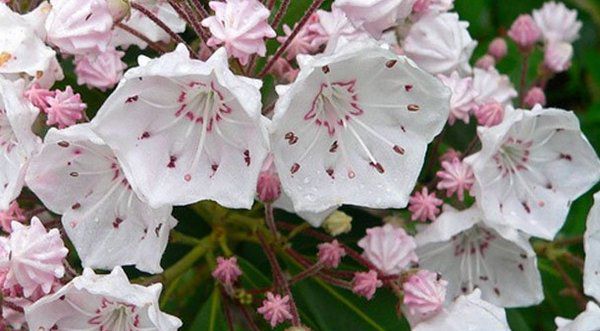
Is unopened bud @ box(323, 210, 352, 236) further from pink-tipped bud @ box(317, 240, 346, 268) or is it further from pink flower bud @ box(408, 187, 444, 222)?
pink flower bud @ box(408, 187, 444, 222)

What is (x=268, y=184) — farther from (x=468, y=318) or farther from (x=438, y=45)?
(x=438, y=45)

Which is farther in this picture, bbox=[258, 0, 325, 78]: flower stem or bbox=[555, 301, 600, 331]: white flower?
bbox=[555, 301, 600, 331]: white flower

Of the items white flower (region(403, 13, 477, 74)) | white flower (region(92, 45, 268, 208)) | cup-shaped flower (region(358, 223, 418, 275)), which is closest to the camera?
white flower (region(92, 45, 268, 208))

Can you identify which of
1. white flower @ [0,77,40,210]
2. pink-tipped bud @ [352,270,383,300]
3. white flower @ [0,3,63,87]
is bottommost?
pink-tipped bud @ [352,270,383,300]

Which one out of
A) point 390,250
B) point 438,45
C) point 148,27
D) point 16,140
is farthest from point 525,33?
point 16,140

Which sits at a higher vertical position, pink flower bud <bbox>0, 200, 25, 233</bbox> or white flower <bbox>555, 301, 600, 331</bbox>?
pink flower bud <bbox>0, 200, 25, 233</bbox>

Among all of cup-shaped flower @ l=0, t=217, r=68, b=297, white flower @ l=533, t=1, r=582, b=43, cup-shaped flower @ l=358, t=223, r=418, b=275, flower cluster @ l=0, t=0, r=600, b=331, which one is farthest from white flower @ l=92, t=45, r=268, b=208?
white flower @ l=533, t=1, r=582, b=43

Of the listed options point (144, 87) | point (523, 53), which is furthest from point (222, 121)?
point (523, 53)

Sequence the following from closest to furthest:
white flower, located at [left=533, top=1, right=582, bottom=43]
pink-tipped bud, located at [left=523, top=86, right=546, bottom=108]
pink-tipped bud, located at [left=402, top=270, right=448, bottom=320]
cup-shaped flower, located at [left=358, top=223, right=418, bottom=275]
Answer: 1. pink-tipped bud, located at [left=402, top=270, right=448, bottom=320]
2. cup-shaped flower, located at [left=358, top=223, right=418, bottom=275]
3. pink-tipped bud, located at [left=523, top=86, right=546, bottom=108]
4. white flower, located at [left=533, top=1, right=582, bottom=43]
